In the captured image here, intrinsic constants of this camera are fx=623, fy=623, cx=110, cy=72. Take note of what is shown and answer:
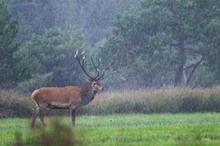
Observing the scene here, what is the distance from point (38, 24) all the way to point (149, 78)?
66.7 feet

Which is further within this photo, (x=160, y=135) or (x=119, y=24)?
(x=119, y=24)

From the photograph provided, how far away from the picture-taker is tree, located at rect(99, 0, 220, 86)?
4350cm

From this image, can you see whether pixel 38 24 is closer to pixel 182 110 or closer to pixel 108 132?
pixel 182 110

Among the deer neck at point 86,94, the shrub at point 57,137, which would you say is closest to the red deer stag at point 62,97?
the deer neck at point 86,94

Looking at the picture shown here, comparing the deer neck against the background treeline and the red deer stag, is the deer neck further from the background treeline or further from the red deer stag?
the background treeline

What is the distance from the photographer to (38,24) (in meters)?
62.1

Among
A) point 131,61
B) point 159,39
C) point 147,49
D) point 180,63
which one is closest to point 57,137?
point 159,39

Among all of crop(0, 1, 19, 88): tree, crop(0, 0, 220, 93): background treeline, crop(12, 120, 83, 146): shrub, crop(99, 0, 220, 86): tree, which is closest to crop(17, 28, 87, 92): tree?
crop(0, 0, 220, 93): background treeline

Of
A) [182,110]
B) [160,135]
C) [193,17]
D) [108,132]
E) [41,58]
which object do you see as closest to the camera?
[160,135]

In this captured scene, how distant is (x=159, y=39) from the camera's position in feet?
143

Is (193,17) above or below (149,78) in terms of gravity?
above

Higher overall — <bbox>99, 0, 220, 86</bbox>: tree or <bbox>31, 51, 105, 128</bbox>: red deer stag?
<bbox>99, 0, 220, 86</bbox>: tree

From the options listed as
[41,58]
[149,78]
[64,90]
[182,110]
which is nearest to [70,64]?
[41,58]

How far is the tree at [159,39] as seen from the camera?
43.5 metres
